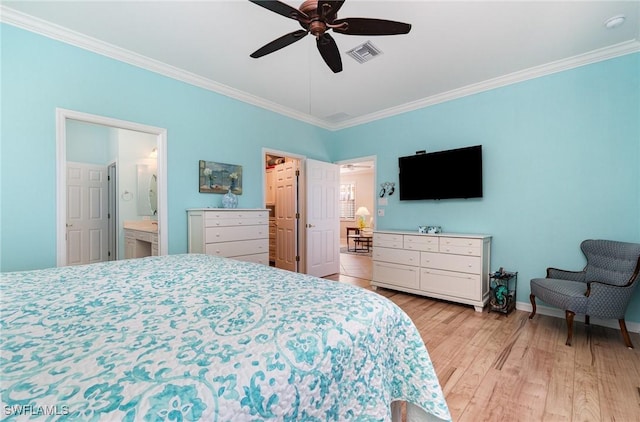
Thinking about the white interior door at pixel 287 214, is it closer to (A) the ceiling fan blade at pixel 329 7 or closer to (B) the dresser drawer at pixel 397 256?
(B) the dresser drawer at pixel 397 256

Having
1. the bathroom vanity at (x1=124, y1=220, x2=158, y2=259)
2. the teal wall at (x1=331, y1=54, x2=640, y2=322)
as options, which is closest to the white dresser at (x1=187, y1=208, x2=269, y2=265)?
the bathroom vanity at (x1=124, y1=220, x2=158, y2=259)

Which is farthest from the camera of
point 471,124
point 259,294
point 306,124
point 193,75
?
point 306,124

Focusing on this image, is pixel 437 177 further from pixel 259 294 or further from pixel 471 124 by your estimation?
pixel 259 294

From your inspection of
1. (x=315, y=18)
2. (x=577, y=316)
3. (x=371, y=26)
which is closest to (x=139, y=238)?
(x=315, y=18)

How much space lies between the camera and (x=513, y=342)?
2.43 m

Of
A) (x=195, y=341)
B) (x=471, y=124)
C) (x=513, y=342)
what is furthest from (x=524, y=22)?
(x=195, y=341)

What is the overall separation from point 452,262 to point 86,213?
5.64m

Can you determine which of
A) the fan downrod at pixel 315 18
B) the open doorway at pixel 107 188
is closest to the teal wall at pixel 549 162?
the fan downrod at pixel 315 18

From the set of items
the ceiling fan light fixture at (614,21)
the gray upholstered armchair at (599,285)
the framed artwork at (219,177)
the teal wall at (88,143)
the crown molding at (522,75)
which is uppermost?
the ceiling fan light fixture at (614,21)

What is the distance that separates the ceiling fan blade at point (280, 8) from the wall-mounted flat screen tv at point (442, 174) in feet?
9.02

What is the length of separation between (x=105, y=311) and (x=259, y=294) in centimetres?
56

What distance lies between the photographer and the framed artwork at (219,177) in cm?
341

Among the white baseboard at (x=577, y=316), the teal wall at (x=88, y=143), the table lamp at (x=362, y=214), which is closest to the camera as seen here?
the white baseboard at (x=577, y=316)

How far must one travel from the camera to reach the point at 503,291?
3131 mm
